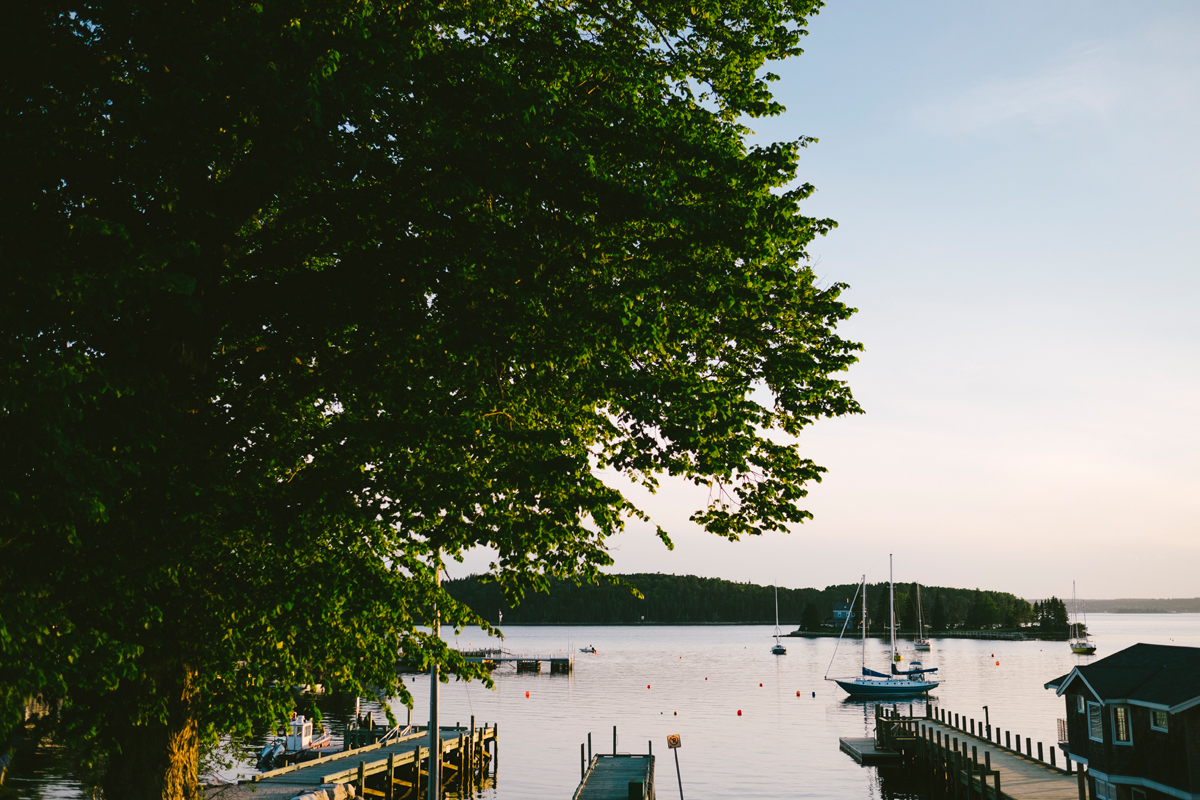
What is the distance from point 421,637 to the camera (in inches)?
553

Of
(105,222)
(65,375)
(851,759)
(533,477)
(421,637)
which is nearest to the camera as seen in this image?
(65,375)

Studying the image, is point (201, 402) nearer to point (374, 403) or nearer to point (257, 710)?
point (374, 403)

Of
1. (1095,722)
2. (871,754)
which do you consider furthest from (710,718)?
(1095,722)

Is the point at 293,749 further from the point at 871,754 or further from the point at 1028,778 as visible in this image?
the point at 1028,778

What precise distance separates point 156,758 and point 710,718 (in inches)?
2975

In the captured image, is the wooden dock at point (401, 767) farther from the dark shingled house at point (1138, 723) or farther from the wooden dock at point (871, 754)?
the dark shingled house at point (1138, 723)

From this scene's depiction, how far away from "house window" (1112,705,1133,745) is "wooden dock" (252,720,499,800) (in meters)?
23.5

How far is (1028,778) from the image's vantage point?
38.3 meters

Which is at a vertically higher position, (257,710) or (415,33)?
(415,33)

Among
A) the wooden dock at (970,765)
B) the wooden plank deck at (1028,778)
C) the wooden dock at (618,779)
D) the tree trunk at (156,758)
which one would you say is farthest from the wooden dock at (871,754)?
the tree trunk at (156,758)

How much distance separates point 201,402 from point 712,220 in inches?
285

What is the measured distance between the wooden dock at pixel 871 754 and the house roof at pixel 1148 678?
20983 mm

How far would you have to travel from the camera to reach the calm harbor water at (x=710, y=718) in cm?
5081

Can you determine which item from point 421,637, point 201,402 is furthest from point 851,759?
point 201,402
